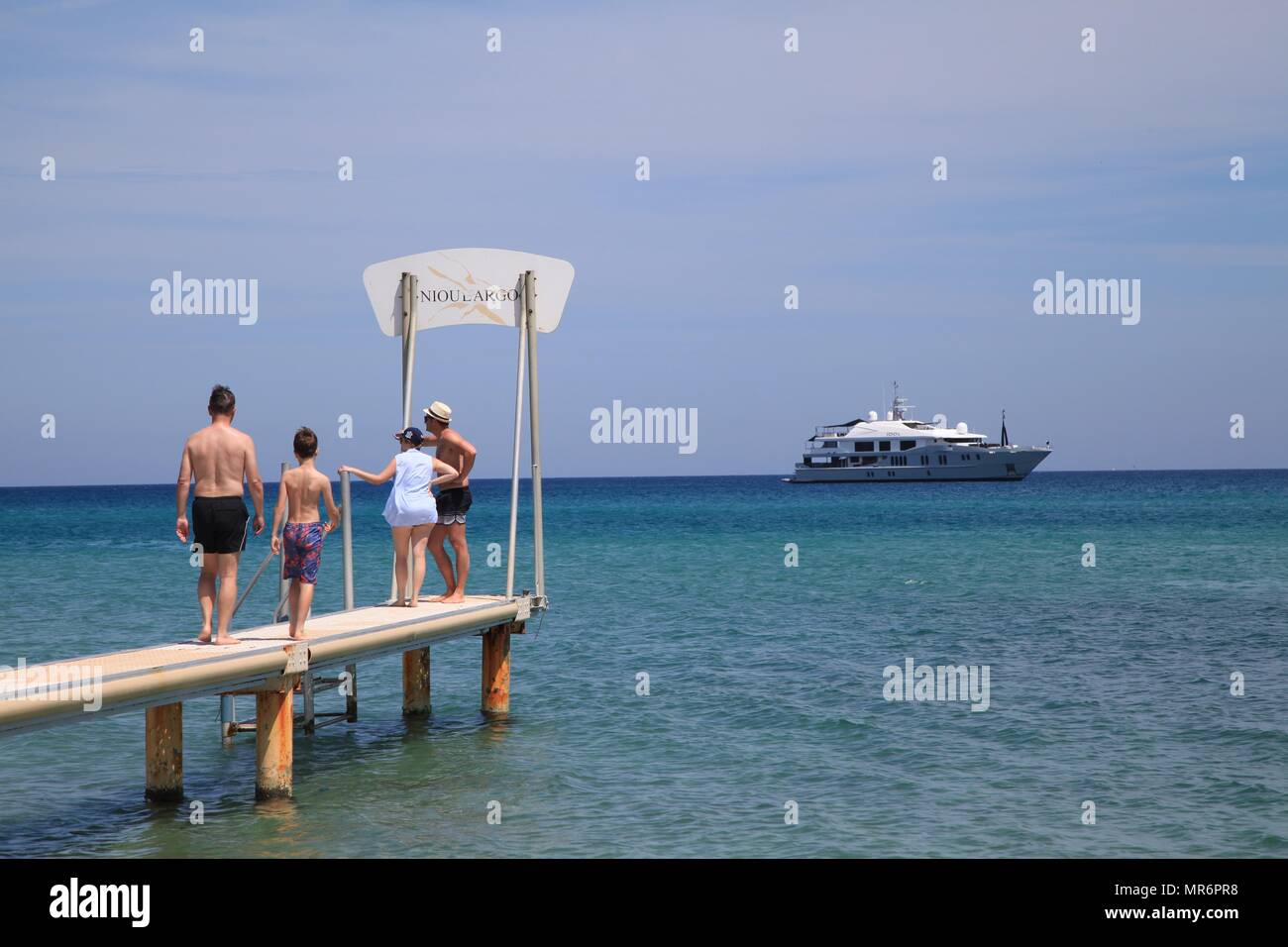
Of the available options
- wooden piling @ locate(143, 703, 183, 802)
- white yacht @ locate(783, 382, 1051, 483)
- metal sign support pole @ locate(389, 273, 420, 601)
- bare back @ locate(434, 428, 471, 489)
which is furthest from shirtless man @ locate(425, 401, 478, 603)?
white yacht @ locate(783, 382, 1051, 483)

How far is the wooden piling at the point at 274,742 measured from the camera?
10.1 metres

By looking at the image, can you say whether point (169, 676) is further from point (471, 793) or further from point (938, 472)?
point (938, 472)

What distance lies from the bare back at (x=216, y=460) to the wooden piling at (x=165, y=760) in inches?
80.4

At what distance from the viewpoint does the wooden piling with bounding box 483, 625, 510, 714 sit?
47.1ft

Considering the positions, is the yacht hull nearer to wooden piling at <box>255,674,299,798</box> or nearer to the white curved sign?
the white curved sign

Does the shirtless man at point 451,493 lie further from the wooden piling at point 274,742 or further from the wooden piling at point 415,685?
the wooden piling at point 274,742

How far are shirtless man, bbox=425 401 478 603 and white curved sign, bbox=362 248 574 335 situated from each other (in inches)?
44.0

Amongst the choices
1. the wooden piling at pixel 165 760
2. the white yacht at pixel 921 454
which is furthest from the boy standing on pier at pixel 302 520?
the white yacht at pixel 921 454

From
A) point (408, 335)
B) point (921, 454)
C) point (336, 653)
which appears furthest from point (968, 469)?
point (336, 653)
